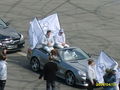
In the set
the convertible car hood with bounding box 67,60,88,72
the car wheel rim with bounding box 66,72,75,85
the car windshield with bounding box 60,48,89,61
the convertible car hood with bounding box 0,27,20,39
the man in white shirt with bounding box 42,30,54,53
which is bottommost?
the car wheel rim with bounding box 66,72,75,85

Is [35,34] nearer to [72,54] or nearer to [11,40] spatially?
[11,40]

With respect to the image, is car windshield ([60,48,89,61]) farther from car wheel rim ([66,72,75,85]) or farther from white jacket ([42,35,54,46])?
white jacket ([42,35,54,46])

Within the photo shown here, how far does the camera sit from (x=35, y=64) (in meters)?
20.9

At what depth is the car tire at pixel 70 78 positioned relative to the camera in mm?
18866

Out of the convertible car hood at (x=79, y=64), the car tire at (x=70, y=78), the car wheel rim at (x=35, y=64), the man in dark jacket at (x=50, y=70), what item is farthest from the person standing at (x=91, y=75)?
the car wheel rim at (x=35, y=64)

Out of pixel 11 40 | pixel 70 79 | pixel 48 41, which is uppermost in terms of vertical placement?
pixel 11 40

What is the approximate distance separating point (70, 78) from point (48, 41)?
3.07 metres

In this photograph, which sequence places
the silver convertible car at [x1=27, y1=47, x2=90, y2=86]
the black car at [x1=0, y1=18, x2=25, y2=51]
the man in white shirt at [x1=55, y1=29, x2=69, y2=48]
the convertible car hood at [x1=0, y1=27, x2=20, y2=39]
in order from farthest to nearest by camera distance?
the convertible car hood at [x1=0, y1=27, x2=20, y2=39] → the black car at [x1=0, y1=18, x2=25, y2=51] → the man in white shirt at [x1=55, y1=29, x2=69, y2=48] → the silver convertible car at [x1=27, y1=47, x2=90, y2=86]

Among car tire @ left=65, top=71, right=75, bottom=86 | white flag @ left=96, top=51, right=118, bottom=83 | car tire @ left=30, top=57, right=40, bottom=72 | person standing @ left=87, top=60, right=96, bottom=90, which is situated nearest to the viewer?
person standing @ left=87, top=60, right=96, bottom=90

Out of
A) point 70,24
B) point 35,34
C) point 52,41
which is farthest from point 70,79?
point 70,24

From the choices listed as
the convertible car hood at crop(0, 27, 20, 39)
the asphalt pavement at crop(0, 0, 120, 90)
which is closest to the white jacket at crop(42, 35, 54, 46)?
the asphalt pavement at crop(0, 0, 120, 90)

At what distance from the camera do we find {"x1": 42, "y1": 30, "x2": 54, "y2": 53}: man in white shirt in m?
21.0

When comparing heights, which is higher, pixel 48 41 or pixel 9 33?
pixel 9 33

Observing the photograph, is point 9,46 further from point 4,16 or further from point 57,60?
point 4,16
